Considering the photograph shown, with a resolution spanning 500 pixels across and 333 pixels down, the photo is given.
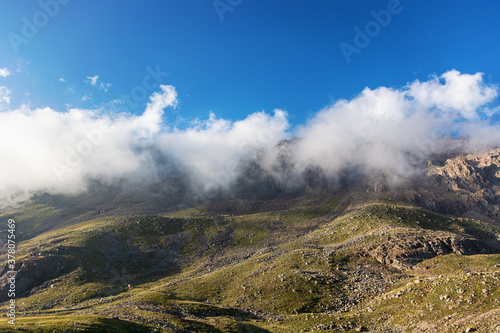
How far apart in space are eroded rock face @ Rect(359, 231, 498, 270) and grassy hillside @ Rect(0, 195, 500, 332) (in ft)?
1.25

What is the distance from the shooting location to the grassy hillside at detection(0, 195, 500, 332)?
136ft

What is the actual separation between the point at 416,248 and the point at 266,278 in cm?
5937

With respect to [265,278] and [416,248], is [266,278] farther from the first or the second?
[416,248]

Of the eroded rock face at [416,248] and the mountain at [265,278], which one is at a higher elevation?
the mountain at [265,278]

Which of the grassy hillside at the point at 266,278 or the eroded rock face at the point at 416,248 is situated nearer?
the grassy hillside at the point at 266,278

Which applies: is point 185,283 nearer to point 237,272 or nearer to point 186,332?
point 237,272

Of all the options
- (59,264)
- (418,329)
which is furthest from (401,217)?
(59,264)

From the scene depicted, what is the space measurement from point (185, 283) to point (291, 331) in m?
55.7

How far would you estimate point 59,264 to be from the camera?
116m

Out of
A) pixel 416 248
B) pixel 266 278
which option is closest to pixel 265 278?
pixel 266 278

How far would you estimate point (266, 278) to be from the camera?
8212 centimetres

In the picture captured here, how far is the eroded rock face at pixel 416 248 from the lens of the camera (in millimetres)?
90500

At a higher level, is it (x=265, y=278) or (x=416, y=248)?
(x=265, y=278)

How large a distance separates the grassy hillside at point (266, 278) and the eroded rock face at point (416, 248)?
1.25 feet
